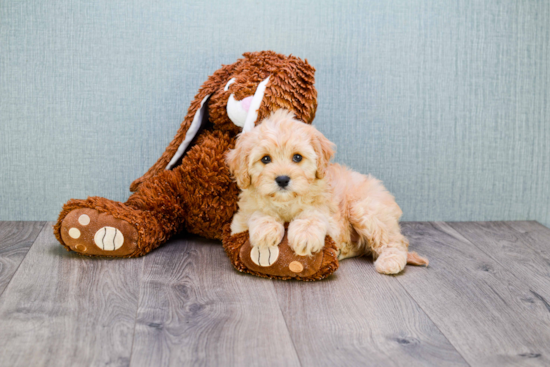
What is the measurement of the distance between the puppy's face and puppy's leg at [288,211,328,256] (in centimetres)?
10

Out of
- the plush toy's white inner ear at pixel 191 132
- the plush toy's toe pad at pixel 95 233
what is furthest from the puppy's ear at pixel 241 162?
the plush toy's toe pad at pixel 95 233

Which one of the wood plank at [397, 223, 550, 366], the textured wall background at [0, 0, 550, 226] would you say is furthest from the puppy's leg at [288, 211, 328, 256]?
the textured wall background at [0, 0, 550, 226]

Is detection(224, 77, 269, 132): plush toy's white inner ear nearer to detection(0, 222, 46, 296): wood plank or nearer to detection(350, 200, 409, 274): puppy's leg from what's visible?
detection(350, 200, 409, 274): puppy's leg

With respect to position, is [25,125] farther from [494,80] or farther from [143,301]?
[494,80]

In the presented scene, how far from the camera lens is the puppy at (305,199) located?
1.75 m

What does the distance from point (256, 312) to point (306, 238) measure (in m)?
0.32

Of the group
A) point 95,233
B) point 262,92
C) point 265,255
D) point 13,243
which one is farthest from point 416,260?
point 13,243

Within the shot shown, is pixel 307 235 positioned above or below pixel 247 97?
below

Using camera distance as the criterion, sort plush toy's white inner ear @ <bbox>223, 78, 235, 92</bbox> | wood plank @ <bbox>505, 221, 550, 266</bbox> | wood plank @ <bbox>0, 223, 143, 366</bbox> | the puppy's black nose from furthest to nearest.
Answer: wood plank @ <bbox>505, 221, 550, 266</bbox> < plush toy's white inner ear @ <bbox>223, 78, 235, 92</bbox> < the puppy's black nose < wood plank @ <bbox>0, 223, 143, 366</bbox>

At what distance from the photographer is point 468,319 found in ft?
5.12

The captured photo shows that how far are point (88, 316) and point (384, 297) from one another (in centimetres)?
94

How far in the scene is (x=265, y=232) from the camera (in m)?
1.76

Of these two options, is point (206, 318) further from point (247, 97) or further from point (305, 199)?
point (247, 97)

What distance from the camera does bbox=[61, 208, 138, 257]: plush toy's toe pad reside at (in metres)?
1.93
